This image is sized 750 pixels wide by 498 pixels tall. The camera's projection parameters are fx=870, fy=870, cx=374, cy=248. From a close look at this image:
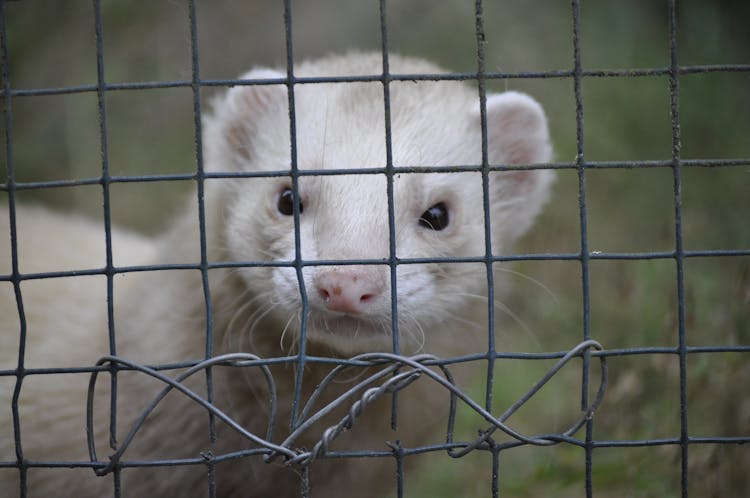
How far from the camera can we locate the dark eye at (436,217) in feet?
7.62

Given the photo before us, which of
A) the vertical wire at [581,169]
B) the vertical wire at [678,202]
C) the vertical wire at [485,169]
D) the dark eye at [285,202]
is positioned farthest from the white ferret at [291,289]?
the vertical wire at [678,202]

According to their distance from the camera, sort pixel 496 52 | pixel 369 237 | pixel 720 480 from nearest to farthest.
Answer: pixel 369 237 → pixel 720 480 → pixel 496 52

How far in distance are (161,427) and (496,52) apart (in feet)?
11.3

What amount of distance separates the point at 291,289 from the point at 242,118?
2.35 feet

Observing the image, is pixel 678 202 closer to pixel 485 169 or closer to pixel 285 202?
pixel 485 169

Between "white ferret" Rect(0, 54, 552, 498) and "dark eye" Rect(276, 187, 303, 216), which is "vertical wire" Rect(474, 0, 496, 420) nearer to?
"white ferret" Rect(0, 54, 552, 498)

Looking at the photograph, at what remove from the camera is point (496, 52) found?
509cm

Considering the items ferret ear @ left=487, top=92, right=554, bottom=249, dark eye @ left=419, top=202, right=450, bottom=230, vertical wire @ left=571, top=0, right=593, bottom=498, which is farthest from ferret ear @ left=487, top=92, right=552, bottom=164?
vertical wire @ left=571, top=0, right=593, bottom=498

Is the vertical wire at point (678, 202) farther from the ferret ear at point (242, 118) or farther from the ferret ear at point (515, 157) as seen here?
the ferret ear at point (242, 118)

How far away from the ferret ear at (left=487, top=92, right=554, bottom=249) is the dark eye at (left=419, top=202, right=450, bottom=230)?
241 millimetres

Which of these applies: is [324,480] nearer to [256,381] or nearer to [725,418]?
[256,381]

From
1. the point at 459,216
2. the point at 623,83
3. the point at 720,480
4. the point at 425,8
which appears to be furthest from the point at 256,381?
the point at 425,8

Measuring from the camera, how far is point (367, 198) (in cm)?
211

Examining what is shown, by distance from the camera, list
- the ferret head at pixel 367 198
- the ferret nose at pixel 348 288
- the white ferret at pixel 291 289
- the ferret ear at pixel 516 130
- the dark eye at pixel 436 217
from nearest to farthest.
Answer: the ferret nose at pixel 348 288, the ferret head at pixel 367 198, the white ferret at pixel 291 289, the dark eye at pixel 436 217, the ferret ear at pixel 516 130
